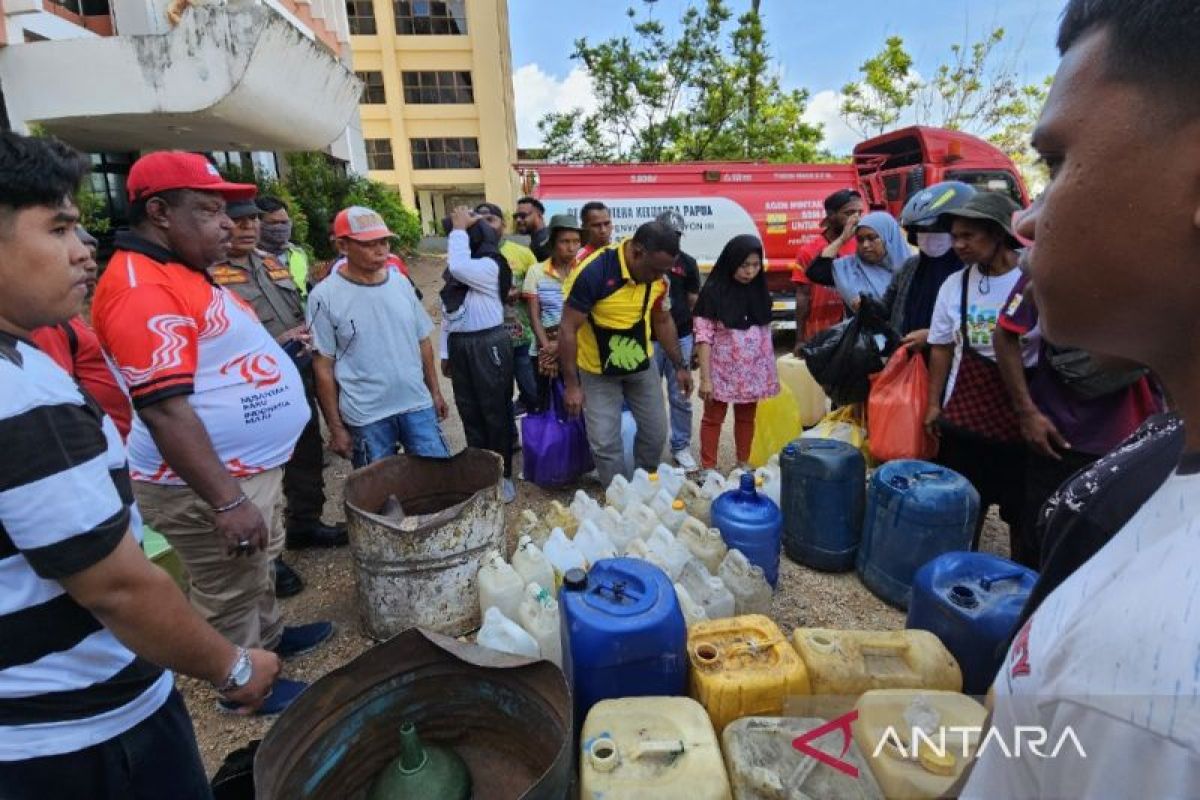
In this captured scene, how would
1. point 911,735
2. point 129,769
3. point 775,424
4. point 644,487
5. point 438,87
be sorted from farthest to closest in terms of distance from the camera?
point 438,87, point 775,424, point 644,487, point 911,735, point 129,769

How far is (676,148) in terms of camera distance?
16.3 metres

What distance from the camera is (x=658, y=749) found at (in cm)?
152

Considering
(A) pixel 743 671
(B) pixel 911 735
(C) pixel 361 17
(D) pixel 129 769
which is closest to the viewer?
(D) pixel 129 769

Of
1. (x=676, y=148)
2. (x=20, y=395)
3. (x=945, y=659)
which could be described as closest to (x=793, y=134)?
(x=676, y=148)

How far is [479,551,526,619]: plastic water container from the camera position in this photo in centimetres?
250

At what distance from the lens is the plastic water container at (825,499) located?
3.07m

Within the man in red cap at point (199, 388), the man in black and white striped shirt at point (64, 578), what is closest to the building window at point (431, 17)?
the man in red cap at point (199, 388)

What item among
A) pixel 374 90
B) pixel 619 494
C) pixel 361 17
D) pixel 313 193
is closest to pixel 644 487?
pixel 619 494

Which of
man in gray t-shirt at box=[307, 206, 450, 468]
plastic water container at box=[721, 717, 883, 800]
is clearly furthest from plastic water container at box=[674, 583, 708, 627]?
man in gray t-shirt at box=[307, 206, 450, 468]

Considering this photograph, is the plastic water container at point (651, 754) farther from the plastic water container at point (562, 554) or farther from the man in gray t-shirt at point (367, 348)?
the man in gray t-shirt at point (367, 348)

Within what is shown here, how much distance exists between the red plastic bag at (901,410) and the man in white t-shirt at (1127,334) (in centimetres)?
274

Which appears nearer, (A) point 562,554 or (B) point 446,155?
(A) point 562,554

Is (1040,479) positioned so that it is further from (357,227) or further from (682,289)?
(357,227)

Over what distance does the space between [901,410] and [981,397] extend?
42 cm
